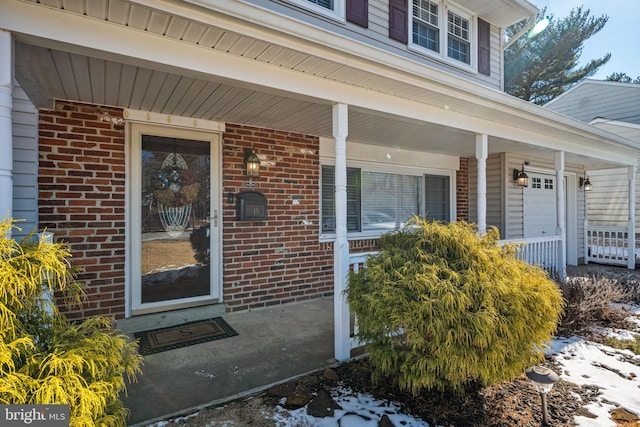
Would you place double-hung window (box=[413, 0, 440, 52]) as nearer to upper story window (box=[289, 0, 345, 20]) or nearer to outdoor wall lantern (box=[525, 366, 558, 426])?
upper story window (box=[289, 0, 345, 20])

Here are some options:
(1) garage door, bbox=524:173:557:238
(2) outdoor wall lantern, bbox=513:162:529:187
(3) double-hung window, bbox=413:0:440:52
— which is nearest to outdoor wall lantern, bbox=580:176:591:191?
(1) garage door, bbox=524:173:557:238

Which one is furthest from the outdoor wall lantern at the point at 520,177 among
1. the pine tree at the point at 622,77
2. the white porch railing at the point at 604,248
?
the pine tree at the point at 622,77

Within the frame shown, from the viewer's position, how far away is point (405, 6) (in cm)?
522

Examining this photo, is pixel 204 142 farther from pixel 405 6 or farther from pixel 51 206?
pixel 405 6

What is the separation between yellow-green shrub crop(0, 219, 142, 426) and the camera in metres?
1.31

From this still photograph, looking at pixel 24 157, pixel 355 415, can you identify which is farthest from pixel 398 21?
pixel 355 415

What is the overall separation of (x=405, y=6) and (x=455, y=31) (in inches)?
52.0

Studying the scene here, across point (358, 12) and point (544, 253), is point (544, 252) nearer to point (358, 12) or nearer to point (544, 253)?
point (544, 253)

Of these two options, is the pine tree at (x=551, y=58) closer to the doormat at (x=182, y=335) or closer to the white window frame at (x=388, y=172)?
the white window frame at (x=388, y=172)

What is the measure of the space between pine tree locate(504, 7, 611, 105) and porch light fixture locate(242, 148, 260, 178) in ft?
50.8

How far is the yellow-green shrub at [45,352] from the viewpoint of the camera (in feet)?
4.31

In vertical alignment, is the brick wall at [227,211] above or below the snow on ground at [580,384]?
above

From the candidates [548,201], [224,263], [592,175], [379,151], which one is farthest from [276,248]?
[592,175]

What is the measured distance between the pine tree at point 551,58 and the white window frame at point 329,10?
14.0 meters
